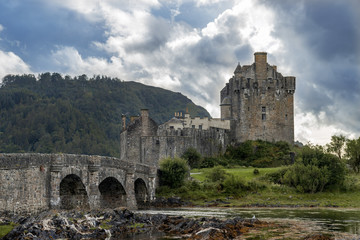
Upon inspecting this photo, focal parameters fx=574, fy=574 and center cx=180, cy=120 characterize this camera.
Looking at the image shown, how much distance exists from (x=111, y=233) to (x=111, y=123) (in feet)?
442

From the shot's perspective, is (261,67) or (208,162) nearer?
(208,162)

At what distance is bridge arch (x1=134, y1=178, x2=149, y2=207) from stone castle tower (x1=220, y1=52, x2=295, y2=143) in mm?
36149

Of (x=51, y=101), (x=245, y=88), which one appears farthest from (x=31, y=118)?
(x=245, y=88)

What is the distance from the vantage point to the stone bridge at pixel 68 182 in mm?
31641

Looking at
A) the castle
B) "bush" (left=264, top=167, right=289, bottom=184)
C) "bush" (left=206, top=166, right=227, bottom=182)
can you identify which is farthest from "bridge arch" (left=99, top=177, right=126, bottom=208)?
the castle

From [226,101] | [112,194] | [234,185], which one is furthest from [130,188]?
[226,101]

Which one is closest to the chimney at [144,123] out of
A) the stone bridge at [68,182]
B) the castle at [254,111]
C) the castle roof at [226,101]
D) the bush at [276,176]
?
the castle at [254,111]

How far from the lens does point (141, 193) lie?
5453 cm

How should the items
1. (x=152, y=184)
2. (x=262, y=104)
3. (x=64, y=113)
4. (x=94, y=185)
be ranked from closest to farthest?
(x=94, y=185) → (x=152, y=184) → (x=262, y=104) → (x=64, y=113)

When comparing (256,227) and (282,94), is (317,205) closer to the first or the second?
(256,227)

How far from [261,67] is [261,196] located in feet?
123

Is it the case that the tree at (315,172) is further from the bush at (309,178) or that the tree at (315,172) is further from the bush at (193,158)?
the bush at (193,158)

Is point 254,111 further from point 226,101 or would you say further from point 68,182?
point 68,182

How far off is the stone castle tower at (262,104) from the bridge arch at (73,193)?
164ft
